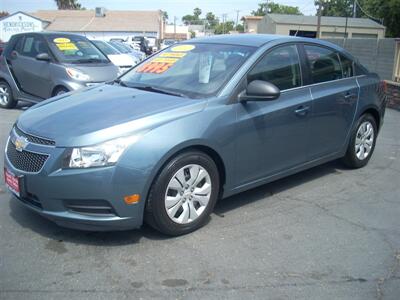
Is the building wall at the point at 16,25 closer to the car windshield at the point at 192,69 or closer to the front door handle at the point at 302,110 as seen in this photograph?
the car windshield at the point at 192,69

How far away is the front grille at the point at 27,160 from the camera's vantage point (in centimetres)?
365

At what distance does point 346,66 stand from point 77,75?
208 inches

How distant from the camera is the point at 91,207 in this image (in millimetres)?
3602

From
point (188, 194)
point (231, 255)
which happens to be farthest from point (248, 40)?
point (231, 255)

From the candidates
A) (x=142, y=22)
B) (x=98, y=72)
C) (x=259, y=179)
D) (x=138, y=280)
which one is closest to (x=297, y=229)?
(x=259, y=179)

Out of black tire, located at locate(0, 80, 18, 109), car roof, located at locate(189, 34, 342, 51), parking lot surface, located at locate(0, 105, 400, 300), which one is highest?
car roof, located at locate(189, 34, 342, 51)

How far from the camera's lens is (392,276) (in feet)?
11.4

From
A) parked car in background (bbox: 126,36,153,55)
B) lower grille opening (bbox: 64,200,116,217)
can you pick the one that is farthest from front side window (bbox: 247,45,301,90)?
parked car in background (bbox: 126,36,153,55)

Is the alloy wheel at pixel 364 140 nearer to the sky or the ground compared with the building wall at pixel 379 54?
nearer to the ground

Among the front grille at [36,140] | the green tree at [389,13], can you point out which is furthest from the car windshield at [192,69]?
the green tree at [389,13]

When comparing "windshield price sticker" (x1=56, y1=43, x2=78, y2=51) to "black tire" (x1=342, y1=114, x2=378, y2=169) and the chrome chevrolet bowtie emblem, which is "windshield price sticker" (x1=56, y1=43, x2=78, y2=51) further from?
"black tire" (x1=342, y1=114, x2=378, y2=169)

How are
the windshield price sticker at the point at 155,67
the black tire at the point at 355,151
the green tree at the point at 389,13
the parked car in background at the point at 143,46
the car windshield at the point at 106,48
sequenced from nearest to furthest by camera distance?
the windshield price sticker at the point at 155,67 → the black tire at the point at 355,151 → the car windshield at the point at 106,48 → the parked car in background at the point at 143,46 → the green tree at the point at 389,13

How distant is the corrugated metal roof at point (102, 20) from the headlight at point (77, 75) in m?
59.7

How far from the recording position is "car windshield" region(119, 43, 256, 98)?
14.4 ft
